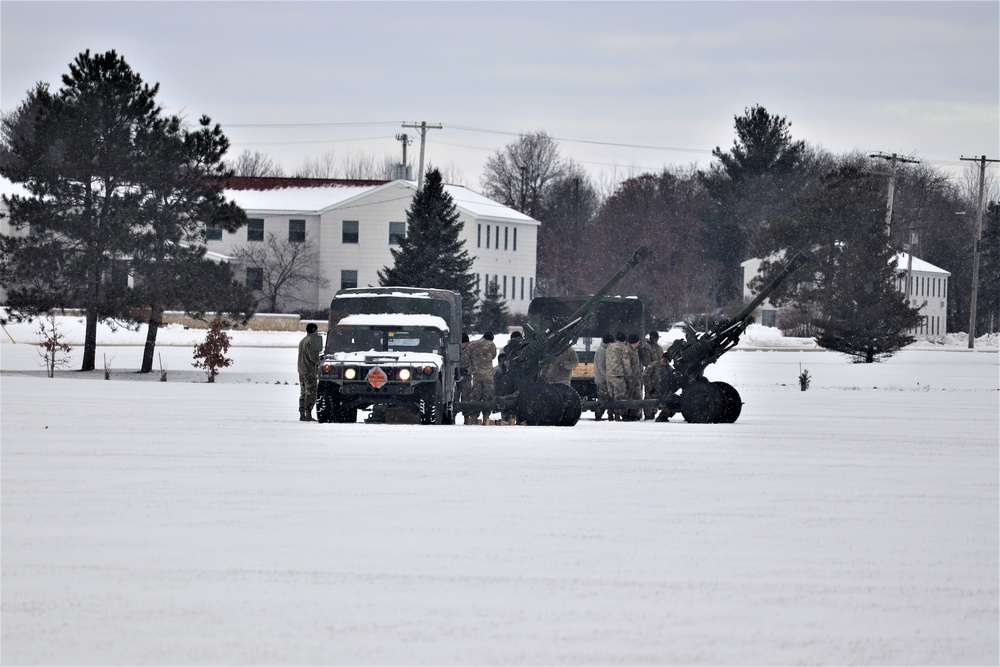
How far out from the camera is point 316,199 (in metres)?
85.9

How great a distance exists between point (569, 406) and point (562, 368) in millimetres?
3396

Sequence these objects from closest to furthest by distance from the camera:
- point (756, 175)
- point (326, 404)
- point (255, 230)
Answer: point (326, 404) < point (255, 230) < point (756, 175)

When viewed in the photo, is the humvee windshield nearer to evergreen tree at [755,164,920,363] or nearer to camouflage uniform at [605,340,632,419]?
camouflage uniform at [605,340,632,419]

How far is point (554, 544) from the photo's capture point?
11422mm

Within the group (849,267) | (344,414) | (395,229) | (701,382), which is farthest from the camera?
(395,229)

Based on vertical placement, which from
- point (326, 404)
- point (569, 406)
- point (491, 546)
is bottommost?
point (491, 546)

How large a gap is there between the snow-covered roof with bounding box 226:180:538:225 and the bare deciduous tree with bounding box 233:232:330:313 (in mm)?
2191

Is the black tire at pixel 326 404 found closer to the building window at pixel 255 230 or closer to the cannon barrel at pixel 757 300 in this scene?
the cannon barrel at pixel 757 300

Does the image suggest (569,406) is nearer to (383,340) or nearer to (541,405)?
(541,405)

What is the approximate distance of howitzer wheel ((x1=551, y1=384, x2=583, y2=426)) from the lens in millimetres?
23078

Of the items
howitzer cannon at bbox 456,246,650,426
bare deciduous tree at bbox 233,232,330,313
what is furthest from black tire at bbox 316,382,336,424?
bare deciduous tree at bbox 233,232,330,313

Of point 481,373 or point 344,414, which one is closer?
point 344,414

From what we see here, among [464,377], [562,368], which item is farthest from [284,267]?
[464,377]

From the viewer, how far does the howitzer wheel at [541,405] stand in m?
23.0
